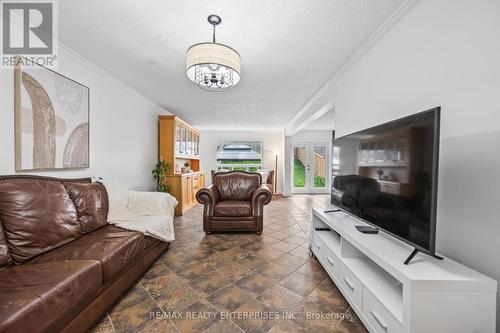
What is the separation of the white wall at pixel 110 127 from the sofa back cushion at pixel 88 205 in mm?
→ 377

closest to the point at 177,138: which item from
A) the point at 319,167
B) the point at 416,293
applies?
the point at 416,293

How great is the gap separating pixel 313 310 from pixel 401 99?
5.96ft

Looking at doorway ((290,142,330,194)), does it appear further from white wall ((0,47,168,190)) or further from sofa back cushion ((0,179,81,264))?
sofa back cushion ((0,179,81,264))

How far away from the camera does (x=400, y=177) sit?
1.26 metres

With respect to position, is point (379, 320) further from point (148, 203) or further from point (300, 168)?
point (300, 168)

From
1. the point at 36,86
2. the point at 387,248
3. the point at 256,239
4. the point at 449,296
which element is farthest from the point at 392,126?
the point at 36,86

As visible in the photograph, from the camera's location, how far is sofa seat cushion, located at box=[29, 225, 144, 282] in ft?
4.65

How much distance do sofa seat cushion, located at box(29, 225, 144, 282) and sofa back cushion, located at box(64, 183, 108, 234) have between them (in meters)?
0.11

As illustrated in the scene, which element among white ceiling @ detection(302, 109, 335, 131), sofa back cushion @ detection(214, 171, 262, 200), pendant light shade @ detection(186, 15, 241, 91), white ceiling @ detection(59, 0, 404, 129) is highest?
white ceiling @ detection(302, 109, 335, 131)

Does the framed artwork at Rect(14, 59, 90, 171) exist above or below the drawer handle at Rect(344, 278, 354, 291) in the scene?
above

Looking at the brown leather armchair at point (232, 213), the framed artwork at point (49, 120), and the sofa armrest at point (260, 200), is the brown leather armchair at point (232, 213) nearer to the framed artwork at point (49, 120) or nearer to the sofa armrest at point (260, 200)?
the sofa armrest at point (260, 200)

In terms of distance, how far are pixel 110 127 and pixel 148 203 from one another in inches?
54.7

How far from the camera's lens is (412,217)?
116 centimetres

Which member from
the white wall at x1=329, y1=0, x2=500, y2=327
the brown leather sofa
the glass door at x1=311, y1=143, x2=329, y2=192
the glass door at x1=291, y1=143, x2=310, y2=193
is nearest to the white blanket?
the brown leather sofa
